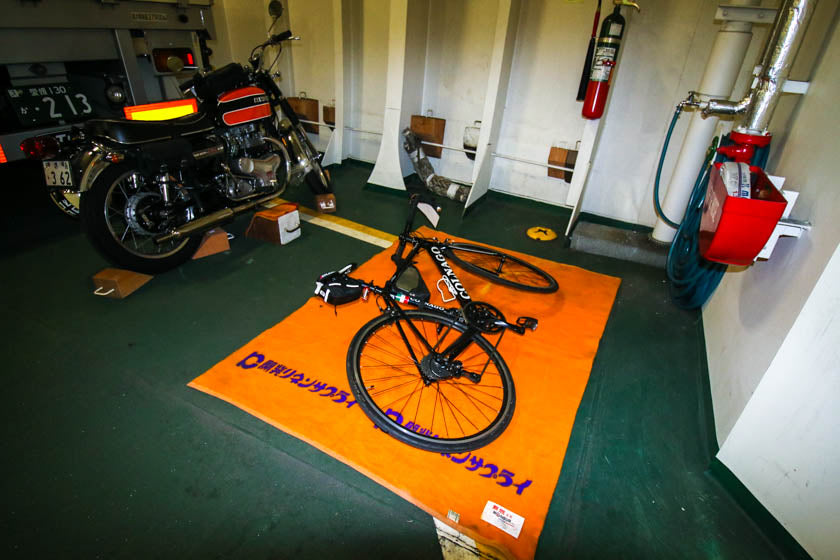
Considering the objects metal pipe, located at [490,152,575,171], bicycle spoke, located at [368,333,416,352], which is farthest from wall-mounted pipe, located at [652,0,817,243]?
bicycle spoke, located at [368,333,416,352]

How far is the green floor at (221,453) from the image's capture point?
4.88 feet

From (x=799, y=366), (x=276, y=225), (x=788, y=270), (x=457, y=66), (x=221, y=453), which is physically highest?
(x=457, y=66)

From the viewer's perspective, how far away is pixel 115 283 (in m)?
2.61

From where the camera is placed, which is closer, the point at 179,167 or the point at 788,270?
the point at 788,270

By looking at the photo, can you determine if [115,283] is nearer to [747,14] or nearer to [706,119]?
[706,119]

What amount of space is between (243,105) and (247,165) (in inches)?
17.9

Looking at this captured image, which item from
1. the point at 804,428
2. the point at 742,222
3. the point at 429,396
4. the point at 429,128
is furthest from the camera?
the point at 429,128

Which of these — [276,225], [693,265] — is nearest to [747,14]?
[693,265]

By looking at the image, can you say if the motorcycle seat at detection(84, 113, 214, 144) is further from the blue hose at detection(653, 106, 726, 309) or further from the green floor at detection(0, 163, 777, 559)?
the blue hose at detection(653, 106, 726, 309)

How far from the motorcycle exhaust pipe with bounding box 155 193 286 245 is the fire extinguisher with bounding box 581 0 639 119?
2851 millimetres

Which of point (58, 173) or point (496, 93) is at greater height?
point (496, 93)

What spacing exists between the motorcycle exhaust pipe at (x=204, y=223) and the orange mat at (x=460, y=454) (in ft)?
3.21

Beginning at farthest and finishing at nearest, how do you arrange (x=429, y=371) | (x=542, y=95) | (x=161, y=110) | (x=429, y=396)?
(x=542, y=95) < (x=161, y=110) < (x=429, y=396) < (x=429, y=371)

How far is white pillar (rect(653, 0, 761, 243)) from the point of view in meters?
2.78
